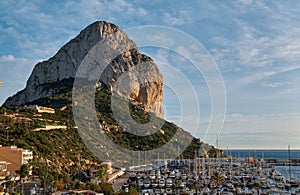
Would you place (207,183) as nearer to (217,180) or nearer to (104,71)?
(217,180)

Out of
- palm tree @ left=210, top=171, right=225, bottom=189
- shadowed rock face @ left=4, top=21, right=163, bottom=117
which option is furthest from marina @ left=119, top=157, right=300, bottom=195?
shadowed rock face @ left=4, top=21, right=163, bottom=117

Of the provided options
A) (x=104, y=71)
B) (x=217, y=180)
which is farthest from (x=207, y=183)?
(x=104, y=71)

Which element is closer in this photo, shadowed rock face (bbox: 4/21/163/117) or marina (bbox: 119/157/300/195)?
marina (bbox: 119/157/300/195)

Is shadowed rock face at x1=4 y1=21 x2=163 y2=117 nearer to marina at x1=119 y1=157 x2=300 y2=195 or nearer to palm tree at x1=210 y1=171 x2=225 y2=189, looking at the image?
marina at x1=119 y1=157 x2=300 y2=195

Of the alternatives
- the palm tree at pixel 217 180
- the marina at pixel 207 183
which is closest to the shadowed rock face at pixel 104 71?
the marina at pixel 207 183

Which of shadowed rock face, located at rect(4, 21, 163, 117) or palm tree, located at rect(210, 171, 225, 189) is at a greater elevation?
shadowed rock face, located at rect(4, 21, 163, 117)

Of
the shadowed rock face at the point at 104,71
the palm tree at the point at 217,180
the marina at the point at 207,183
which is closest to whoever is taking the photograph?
the marina at the point at 207,183

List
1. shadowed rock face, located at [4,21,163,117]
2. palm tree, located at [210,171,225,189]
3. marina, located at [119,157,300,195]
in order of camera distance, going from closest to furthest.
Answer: marina, located at [119,157,300,195] → palm tree, located at [210,171,225,189] → shadowed rock face, located at [4,21,163,117]

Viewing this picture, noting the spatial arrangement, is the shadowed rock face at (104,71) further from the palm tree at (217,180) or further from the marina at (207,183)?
the palm tree at (217,180)

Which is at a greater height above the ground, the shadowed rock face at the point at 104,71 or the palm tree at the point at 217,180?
the shadowed rock face at the point at 104,71
